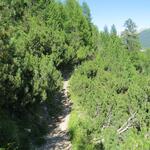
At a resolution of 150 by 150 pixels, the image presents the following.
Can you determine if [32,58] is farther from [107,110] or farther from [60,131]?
[107,110]

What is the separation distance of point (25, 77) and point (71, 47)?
22763 mm

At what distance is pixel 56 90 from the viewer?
3838 cm

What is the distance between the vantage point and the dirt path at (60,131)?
2787 cm

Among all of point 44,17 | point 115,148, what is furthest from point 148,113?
point 44,17

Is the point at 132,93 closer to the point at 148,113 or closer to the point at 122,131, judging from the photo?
the point at 148,113

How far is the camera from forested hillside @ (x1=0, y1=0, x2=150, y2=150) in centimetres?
2322

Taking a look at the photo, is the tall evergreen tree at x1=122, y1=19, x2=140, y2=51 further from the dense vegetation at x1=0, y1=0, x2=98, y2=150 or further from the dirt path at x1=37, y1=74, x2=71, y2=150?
the dirt path at x1=37, y1=74, x2=71, y2=150

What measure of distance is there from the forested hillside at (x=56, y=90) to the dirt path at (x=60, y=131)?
75 cm

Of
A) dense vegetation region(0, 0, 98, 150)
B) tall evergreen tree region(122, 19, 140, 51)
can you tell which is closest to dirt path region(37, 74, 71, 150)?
dense vegetation region(0, 0, 98, 150)

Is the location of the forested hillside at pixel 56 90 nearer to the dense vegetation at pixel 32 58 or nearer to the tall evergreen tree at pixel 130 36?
the dense vegetation at pixel 32 58

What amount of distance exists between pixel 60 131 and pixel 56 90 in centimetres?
651

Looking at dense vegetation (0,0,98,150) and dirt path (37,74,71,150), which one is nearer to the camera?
dense vegetation (0,0,98,150)

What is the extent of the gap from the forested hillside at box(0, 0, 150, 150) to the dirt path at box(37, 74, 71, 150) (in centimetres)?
75

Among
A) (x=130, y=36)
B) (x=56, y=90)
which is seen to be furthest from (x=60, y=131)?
(x=130, y=36)
